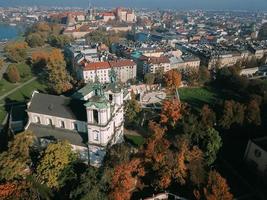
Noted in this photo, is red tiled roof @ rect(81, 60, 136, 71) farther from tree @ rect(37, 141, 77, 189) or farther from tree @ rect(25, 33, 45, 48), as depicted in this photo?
tree @ rect(25, 33, 45, 48)

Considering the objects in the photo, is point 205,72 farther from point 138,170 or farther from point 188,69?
point 138,170

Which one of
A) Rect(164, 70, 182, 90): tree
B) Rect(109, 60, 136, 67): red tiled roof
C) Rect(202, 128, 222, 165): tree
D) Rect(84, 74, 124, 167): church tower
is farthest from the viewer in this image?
Rect(109, 60, 136, 67): red tiled roof

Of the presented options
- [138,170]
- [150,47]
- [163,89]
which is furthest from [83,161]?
[150,47]

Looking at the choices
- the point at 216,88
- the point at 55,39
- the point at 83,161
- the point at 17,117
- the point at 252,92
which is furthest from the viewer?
the point at 55,39

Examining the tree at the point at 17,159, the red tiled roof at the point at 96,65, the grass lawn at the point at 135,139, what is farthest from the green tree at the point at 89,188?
the red tiled roof at the point at 96,65

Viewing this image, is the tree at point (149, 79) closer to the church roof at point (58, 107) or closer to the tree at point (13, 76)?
the tree at point (13, 76)

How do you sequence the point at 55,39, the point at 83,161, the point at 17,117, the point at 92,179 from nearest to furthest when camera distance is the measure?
the point at 92,179 < the point at 83,161 < the point at 17,117 < the point at 55,39

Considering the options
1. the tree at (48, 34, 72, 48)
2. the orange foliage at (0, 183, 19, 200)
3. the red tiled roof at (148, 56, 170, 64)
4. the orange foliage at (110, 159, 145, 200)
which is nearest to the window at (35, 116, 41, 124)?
the orange foliage at (0, 183, 19, 200)
